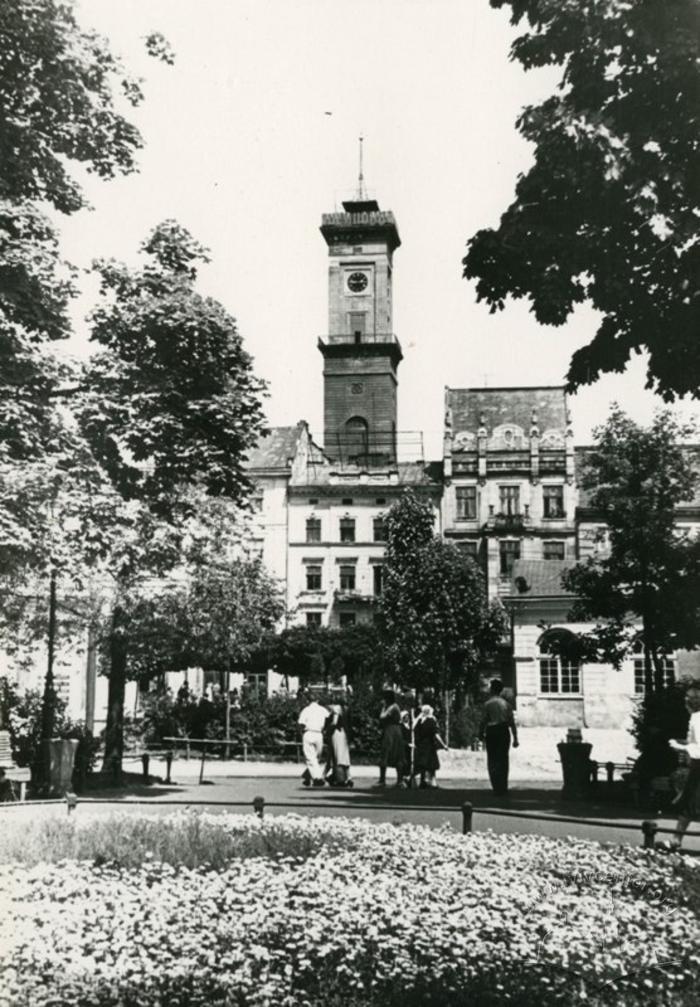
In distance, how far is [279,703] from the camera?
3219cm

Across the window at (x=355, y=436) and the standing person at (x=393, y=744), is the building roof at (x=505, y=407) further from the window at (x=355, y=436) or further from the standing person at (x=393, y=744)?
the standing person at (x=393, y=744)

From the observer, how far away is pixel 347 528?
6531 cm

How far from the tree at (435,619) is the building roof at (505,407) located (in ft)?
82.7

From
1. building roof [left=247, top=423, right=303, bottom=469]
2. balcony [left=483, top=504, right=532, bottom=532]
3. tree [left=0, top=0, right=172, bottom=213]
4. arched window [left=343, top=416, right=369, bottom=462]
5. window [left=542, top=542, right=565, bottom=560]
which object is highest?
arched window [left=343, top=416, right=369, bottom=462]

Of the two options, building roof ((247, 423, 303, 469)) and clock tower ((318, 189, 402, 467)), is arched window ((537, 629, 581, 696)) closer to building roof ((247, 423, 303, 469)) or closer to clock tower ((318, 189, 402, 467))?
building roof ((247, 423, 303, 469))

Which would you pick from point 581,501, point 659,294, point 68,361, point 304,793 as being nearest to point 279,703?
point 304,793

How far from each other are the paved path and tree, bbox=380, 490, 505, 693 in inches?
503

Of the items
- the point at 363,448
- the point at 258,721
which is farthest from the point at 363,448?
the point at 258,721

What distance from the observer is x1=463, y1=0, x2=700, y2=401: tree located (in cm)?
1212

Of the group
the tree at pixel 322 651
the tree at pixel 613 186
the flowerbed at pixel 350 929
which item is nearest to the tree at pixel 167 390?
the tree at pixel 613 186

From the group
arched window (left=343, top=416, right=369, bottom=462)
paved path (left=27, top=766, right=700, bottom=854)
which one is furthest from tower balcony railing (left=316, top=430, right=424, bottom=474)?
paved path (left=27, top=766, right=700, bottom=854)

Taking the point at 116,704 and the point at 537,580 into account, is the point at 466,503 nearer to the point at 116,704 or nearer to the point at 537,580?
the point at 537,580

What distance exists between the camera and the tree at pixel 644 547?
66.7 feet

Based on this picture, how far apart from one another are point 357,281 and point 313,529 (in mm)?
18755
